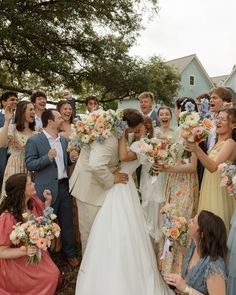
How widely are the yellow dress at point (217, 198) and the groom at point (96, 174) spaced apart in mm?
964

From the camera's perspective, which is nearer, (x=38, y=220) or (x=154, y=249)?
(x=38, y=220)

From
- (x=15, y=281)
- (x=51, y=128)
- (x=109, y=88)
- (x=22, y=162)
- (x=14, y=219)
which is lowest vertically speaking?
(x=15, y=281)

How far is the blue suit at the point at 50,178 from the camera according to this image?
5.11 meters

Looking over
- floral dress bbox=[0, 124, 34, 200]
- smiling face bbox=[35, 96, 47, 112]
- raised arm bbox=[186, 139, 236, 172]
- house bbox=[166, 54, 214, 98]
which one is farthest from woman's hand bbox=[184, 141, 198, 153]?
house bbox=[166, 54, 214, 98]

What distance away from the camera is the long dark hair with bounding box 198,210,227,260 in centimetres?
341

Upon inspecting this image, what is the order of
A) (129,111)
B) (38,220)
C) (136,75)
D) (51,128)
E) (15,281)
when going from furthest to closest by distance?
(136,75), (51,128), (129,111), (15,281), (38,220)

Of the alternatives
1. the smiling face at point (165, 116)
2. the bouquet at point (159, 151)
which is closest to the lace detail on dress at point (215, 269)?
the bouquet at point (159, 151)

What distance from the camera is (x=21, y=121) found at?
18.2 feet

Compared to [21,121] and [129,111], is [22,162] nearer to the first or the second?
[21,121]

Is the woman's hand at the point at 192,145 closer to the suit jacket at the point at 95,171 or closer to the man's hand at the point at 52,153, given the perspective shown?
the suit jacket at the point at 95,171

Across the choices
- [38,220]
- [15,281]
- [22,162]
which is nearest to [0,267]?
[15,281]

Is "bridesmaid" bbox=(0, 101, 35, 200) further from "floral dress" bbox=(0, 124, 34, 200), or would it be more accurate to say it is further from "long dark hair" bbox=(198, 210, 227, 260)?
"long dark hair" bbox=(198, 210, 227, 260)

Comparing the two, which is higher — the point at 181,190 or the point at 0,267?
the point at 181,190

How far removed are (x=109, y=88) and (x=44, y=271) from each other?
14106 millimetres
